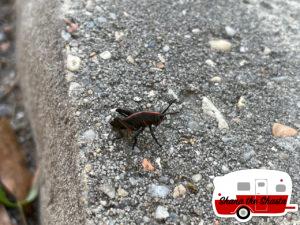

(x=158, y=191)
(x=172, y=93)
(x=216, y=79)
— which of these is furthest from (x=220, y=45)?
(x=158, y=191)

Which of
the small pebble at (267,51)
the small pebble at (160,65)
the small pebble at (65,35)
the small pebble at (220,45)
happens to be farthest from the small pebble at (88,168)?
the small pebble at (267,51)

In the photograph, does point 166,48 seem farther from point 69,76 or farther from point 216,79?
point 69,76

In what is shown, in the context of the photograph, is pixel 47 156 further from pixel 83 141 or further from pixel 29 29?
pixel 29 29

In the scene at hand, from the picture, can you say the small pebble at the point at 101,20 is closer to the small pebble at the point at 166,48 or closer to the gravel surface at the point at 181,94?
the gravel surface at the point at 181,94

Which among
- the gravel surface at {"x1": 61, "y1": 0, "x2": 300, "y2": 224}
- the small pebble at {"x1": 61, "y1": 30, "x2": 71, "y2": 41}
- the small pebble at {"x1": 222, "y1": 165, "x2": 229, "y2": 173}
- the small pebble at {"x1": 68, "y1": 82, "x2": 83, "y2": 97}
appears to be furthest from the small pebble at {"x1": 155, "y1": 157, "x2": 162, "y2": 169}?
the small pebble at {"x1": 61, "y1": 30, "x2": 71, "y2": 41}

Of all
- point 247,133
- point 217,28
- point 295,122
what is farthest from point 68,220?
point 217,28

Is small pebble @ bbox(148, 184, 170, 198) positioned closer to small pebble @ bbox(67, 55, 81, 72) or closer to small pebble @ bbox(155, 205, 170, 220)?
small pebble @ bbox(155, 205, 170, 220)

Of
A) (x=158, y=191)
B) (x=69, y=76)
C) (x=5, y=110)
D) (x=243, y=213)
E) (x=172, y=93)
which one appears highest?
(x=69, y=76)
